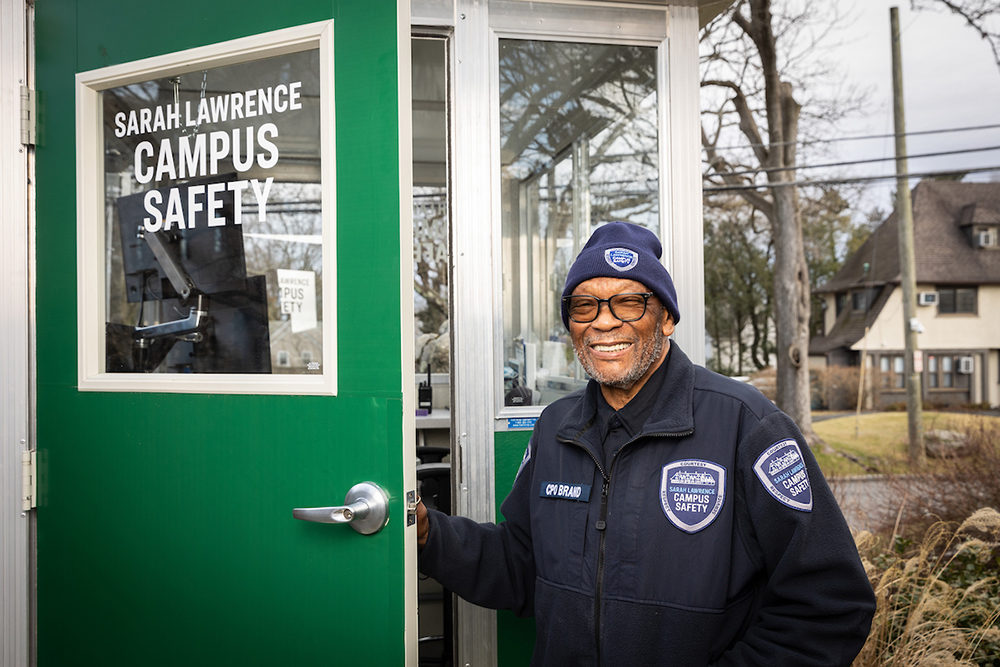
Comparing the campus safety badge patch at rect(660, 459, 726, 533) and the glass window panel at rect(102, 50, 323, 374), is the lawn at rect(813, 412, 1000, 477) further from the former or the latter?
the glass window panel at rect(102, 50, 323, 374)

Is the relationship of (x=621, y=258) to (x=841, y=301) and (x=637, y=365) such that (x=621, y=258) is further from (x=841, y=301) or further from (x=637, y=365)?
(x=841, y=301)

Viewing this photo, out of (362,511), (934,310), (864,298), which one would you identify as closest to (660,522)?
(362,511)

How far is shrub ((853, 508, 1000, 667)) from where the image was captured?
9.00 feet

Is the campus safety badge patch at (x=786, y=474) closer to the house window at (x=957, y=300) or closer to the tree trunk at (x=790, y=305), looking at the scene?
the tree trunk at (x=790, y=305)

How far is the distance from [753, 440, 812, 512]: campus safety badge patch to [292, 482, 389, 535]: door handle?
77 centimetres

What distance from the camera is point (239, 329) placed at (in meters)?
1.77

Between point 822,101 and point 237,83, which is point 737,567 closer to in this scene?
point 237,83

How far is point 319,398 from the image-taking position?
5.17 feet

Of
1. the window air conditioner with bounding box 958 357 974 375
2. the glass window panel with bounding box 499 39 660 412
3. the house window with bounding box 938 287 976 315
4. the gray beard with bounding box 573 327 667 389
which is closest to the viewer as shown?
the gray beard with bounding box 573 327 667 389

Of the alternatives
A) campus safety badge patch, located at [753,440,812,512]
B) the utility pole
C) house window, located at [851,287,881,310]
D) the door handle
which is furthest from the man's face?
house window, located at [851,287,881,310]

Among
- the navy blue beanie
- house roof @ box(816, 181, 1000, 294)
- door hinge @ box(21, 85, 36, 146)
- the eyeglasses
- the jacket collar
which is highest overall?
house roof @ box(816, 181, 1000, 294)

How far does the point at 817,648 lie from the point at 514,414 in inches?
46.4

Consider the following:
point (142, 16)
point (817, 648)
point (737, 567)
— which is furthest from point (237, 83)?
point (817, 648)

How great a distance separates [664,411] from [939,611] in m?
2.28
